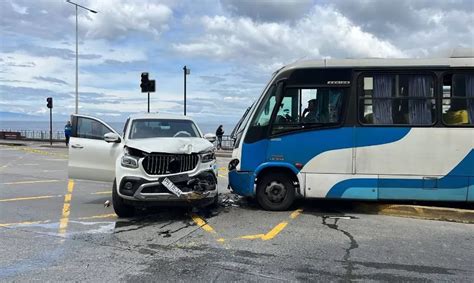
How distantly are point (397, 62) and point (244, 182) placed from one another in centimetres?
355

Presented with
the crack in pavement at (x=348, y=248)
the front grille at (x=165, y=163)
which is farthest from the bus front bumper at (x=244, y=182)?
the crack in pavement at (x=348, y=248)

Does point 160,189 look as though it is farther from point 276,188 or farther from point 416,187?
point 416,187

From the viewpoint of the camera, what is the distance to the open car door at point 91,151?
31.0 ft

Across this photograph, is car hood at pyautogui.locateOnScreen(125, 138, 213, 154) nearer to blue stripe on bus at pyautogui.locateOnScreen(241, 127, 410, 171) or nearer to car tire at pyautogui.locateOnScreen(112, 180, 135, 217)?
car tire at pyautogui.locateOnScreen(112, 180, 135, 217)

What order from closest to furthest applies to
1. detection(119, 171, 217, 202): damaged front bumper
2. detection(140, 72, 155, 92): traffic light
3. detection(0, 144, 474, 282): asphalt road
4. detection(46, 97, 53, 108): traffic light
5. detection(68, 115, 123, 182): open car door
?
detection(0, 144, 474, 282): asphalt road, detection(119, 171, 217, 202): damaged front bumper, detection(68, 115, 123, 182): open car door, detection(140, 72, 155, 92): traffic light, detection(46, 97, 53, 108): traffic light

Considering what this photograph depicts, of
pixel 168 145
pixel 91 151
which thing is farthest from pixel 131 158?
pixel 91 151

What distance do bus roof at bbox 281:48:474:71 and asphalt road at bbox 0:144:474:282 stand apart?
277 centimetres

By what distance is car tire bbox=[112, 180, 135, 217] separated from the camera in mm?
8211

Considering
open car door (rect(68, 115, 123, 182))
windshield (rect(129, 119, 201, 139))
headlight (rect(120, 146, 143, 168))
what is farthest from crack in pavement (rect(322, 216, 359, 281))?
open car door (rect(68, 115, 123, 182))

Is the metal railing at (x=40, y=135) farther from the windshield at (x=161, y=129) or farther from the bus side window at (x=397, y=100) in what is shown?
the bus side window at (x=397, y=100)

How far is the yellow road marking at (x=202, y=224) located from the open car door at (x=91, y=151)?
2020 mm

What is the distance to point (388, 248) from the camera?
6.57m

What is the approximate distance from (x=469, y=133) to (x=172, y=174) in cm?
527

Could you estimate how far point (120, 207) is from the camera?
27.3 feet
